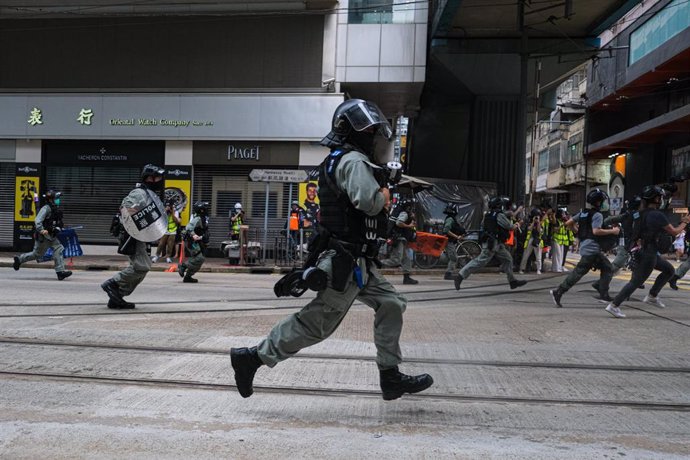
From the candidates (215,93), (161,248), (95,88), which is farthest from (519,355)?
(95,88)

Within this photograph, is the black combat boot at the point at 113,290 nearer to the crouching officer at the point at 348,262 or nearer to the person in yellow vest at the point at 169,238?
the crouching officer at the point at 348,262

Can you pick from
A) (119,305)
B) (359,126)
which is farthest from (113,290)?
(359,126)

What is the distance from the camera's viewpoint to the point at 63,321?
22.4ft

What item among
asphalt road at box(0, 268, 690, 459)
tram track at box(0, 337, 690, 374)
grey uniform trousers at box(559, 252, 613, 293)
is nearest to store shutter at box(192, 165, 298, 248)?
asphalt road at box(0, 268, 690, 459)

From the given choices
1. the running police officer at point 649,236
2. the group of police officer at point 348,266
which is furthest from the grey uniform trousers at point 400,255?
the group of police officer at point 348,266

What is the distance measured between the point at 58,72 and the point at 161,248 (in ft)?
24.0

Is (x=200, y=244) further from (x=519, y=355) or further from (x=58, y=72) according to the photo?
(x=58, y=72)

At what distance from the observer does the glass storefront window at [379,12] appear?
18.1m

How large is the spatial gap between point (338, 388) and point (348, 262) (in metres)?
1.37

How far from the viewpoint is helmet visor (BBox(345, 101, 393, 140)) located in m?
3.69

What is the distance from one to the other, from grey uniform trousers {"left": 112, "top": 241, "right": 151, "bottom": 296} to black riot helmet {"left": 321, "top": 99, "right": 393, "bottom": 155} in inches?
175

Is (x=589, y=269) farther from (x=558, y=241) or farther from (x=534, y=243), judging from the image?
(x=558, y=241)

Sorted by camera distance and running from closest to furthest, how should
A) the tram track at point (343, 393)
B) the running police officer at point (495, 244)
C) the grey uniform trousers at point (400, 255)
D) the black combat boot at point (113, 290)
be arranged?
the tram track at point (343, 393) → the black combat boot at point (113, 290) → the running police officer at point (495, 244) → the grey uniform trousers at point (400, 255)

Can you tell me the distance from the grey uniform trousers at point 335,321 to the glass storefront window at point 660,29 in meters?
24.8
